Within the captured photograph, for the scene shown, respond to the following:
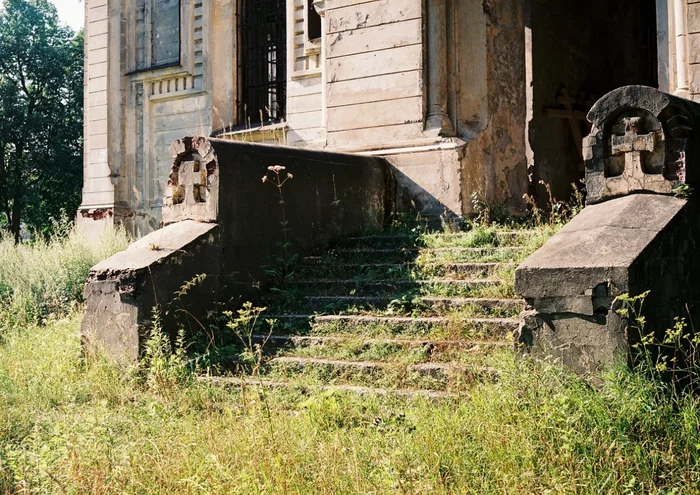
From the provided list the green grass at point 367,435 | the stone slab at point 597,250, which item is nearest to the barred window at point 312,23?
the green grass at point 367,435

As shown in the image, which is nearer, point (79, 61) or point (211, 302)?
point (211, 302)

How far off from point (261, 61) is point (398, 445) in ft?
38.0

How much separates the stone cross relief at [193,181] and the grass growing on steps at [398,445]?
259 centimetres

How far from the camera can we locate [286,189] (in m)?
8.07

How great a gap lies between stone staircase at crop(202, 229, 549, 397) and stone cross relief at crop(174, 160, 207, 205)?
3.77ft

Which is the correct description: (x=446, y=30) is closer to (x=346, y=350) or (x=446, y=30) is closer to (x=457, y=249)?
(x=457, y=249)

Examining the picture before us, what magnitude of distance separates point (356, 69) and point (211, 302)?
4675 mm

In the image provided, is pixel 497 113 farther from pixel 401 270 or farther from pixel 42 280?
pixel 42 280

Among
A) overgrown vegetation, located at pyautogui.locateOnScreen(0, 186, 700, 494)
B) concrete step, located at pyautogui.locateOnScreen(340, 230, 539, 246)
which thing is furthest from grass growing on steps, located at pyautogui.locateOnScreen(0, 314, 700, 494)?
concrete step, located at pyautogui.locateOnScreen(340, 230, 539, 246)

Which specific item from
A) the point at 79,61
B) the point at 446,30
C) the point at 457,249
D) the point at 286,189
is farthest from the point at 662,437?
the point at 79,61

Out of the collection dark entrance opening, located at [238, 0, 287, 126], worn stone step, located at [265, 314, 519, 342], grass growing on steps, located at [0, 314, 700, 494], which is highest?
dark entrance opening, located at [238, 0, 287, 126]

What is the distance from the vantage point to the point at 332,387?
5570 millimetres

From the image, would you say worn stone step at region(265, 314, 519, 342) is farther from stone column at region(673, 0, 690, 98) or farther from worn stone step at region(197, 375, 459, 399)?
stone column at region(673, 0, 690, 98)

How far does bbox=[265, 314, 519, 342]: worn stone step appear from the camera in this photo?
6074mm
